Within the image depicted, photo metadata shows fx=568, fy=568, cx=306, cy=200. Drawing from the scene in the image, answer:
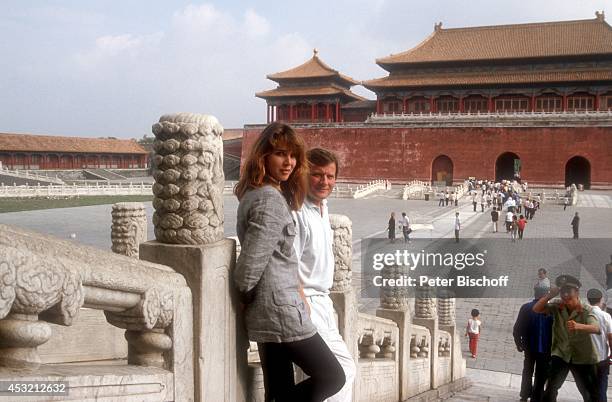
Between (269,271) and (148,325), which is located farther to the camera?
(269,271)

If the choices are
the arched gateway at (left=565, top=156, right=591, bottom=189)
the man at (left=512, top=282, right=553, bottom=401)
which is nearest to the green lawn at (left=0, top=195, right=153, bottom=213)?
the man at (left=512, top=282, right=553, bottom=401)

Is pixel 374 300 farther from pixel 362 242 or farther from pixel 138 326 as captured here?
pixel 138 326

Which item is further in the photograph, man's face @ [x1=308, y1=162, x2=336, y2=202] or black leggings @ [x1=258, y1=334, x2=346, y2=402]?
man's face @ [x1=308, y1=162, x2=336, y2=202]

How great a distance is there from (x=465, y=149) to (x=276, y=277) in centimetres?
3706

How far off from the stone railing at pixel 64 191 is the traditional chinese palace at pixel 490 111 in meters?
13.0

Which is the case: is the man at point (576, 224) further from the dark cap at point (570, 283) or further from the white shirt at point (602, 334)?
the dark cap at point (570, 283)

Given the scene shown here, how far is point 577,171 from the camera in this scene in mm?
37219

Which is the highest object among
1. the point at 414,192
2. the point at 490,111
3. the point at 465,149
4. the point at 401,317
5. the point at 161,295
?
the point at 490,111

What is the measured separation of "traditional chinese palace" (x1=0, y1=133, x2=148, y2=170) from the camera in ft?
136

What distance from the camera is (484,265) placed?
14.1 m

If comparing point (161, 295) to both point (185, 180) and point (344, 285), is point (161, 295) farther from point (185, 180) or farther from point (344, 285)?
point (344, 285)

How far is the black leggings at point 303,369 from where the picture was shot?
216 centimetres

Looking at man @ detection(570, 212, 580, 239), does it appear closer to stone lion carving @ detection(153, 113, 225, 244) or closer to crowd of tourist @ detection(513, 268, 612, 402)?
crowd of tourist @ detection(513, 268, 612, 402)

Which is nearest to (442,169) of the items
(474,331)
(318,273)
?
(474,331)
